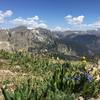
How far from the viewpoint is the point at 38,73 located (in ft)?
43.4

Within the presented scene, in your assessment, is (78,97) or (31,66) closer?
(78,97)

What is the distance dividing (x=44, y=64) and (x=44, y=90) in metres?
8.90

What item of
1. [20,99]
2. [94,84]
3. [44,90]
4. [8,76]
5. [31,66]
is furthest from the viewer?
[31,66]

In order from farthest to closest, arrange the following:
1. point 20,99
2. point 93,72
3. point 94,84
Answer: point 93,72, point 94,84, point 20,99

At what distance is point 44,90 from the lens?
698 centimetres

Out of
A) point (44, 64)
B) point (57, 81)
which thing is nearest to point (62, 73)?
point (57, 81)

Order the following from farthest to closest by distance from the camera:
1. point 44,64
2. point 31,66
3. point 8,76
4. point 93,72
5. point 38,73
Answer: point 44,64
point 31,66
point 38,73
point 8,76
point 93,72

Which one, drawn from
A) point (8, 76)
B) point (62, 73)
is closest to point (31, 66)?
point (8, 76)

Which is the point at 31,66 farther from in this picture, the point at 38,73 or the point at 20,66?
the point at 38,73

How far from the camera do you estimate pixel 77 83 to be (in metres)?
8.02

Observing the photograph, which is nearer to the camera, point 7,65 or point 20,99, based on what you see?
point 20,99

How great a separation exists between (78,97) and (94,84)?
2.61 feet

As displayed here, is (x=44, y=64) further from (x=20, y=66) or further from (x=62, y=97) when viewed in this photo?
(x=62, y=97)

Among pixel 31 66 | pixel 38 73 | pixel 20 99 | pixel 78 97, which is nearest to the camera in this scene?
pixel 20 99
